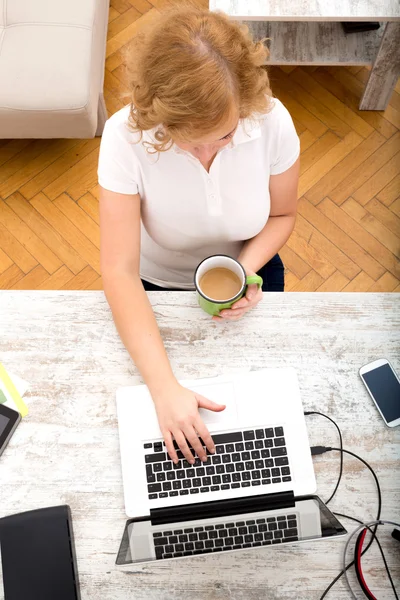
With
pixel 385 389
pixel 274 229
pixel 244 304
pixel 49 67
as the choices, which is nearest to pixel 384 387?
pixel 385 389

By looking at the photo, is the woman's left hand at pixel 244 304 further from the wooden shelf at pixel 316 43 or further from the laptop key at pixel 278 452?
the wooden shelf at pixel 316 43

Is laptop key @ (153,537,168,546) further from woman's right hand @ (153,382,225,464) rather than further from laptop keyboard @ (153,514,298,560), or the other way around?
woman's right hand @ (153,382,225,464)

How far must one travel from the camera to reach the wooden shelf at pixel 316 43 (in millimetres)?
2006


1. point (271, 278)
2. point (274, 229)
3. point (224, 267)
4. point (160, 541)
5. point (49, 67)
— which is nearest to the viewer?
A: point (160, 541)

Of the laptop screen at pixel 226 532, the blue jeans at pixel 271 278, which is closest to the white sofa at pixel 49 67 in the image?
the blue jeans at pixel 271 278

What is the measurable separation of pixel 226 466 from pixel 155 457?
0.42 ft

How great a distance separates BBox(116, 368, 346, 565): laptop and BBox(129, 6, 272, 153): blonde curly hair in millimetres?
476

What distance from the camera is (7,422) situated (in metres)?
0.99

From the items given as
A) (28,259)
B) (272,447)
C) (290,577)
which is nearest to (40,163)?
(28,259)

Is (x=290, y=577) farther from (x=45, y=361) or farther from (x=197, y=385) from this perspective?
(x=45, y=361)

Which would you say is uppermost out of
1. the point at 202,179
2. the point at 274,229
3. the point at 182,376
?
the point at 202,179

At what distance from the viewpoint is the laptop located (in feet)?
2.99

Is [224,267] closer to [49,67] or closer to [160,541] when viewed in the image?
[160,541]

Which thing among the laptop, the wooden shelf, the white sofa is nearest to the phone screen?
the laptop
